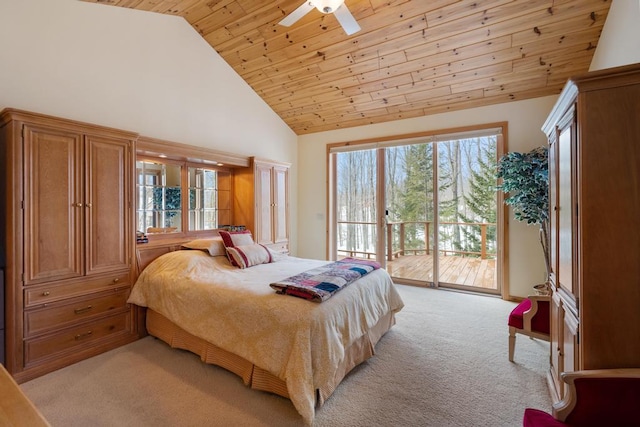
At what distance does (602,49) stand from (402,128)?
7.79 ft

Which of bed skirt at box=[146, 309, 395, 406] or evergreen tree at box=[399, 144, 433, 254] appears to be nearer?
bed skirt at box=[146, 309, 395, 406]

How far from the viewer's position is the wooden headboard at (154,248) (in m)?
2.99

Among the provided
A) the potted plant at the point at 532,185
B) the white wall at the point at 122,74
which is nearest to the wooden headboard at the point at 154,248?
the white wall at the point at 122,74

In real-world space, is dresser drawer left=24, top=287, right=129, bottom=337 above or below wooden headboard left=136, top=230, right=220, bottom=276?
below

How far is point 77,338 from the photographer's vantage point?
2.51 m

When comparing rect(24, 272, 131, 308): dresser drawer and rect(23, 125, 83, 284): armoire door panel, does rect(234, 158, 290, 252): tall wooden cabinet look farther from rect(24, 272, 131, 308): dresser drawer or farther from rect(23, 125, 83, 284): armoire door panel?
rect(23, 125, 83, 284): armoire door panel

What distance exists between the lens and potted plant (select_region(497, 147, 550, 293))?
323cm

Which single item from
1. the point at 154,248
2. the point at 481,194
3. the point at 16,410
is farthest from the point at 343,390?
the point at 481,194

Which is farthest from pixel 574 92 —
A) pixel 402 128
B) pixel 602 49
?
pixel 402 128

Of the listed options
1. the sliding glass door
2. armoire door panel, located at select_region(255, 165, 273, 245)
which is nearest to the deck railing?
the sliding glass door

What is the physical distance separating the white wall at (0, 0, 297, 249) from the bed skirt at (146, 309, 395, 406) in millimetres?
2216

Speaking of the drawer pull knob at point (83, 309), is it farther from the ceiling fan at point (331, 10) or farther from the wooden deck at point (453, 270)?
the wooden deck at point (453, 270)

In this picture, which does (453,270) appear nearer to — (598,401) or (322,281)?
(322,281)

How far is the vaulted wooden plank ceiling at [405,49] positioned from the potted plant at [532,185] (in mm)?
1069
